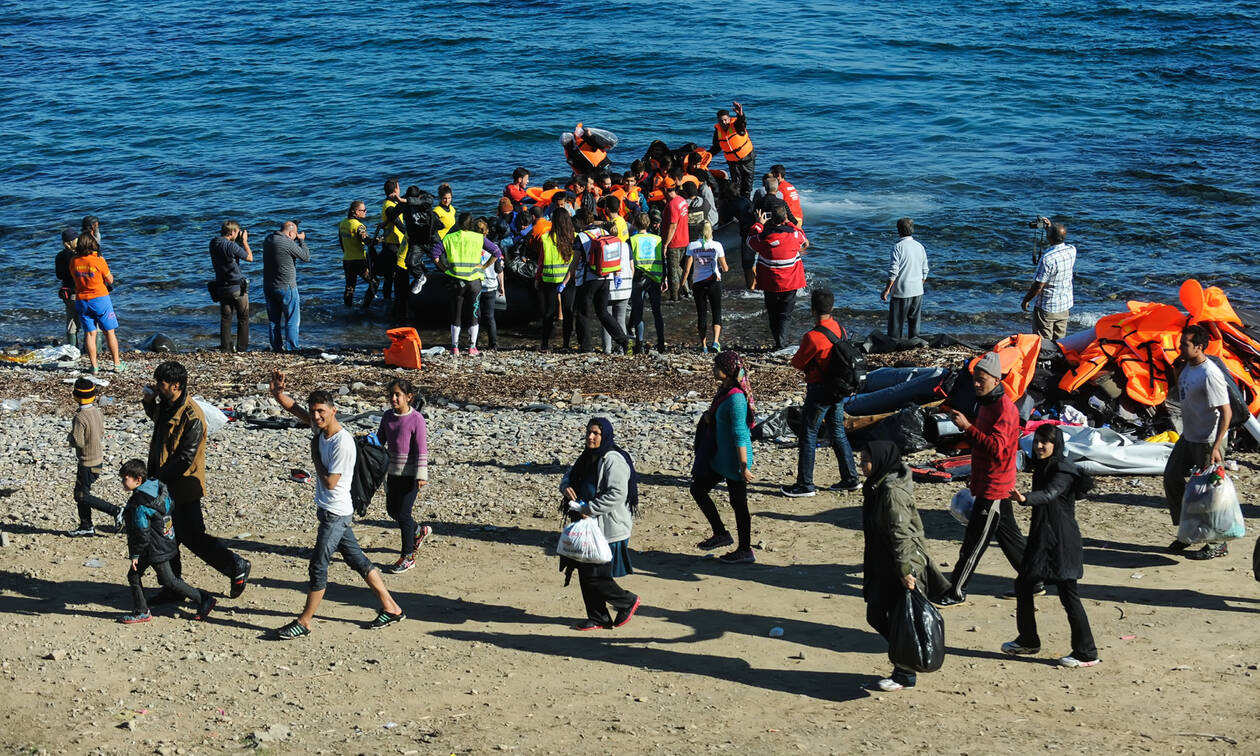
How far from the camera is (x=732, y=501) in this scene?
8.47 metres

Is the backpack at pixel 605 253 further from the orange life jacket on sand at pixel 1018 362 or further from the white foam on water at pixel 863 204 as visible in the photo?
the white foam on water at pixel 863 204

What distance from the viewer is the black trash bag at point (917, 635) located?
6.53 metres

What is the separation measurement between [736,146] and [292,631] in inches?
→ 531

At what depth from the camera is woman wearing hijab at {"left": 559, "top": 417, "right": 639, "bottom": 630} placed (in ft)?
24.5

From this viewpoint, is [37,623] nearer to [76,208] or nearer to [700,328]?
[700,328]

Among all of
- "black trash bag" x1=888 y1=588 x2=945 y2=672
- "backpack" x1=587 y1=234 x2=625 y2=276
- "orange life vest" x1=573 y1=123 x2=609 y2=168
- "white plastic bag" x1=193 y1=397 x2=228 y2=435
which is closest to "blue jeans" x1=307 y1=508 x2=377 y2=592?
"black trash bag" x1=888 y1=588 x2=945 y2=672

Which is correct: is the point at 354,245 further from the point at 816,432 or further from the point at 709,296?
the point at 816,432

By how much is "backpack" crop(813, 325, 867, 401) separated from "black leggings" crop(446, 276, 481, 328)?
5655 millimetres

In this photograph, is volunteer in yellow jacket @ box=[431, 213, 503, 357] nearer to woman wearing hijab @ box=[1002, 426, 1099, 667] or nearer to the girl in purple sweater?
the girl in purple sweater

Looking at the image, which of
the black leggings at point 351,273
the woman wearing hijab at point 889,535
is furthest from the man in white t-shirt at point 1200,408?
the black leggings at point 351,273

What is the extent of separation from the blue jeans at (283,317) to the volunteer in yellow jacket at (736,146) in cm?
729

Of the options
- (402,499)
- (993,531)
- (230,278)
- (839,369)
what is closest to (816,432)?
(839,369)

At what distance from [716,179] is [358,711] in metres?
13.6

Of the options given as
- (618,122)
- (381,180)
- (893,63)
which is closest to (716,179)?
(381,180)
